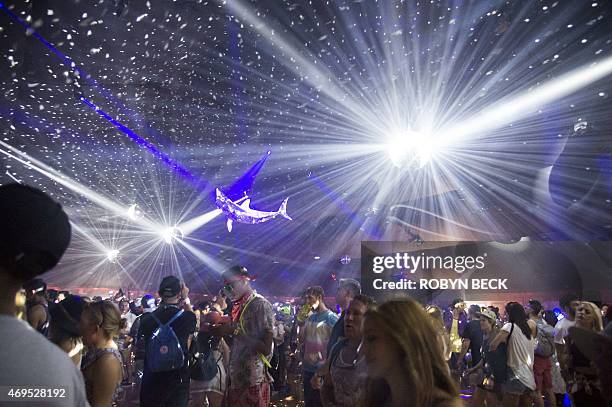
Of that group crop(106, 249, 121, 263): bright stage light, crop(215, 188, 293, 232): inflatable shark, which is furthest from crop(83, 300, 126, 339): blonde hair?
crop(106, 249, 121, 263): bright stage light

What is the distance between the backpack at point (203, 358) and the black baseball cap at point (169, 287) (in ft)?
2.98

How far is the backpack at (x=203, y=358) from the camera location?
221 inches

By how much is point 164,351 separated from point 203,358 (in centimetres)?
122

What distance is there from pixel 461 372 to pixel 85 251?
89.1 ft

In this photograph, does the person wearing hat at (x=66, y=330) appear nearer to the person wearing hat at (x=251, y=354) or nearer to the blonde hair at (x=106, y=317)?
the blonde hair at (x=106, y=317)

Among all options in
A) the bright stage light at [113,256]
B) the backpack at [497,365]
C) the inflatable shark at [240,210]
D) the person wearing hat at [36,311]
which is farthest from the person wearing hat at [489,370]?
the bright stage light at [113,256]

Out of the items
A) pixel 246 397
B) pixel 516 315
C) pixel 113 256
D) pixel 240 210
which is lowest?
pixel 246 397

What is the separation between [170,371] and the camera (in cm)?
452

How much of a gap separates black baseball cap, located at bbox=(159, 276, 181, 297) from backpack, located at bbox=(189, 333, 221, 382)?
91 cm

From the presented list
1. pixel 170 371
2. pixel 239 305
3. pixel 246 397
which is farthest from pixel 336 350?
pixel 170 371

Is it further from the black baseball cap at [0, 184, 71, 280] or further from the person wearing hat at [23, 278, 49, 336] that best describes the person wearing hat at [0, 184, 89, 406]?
the person wearing hat at [23, 278, 49, 336]

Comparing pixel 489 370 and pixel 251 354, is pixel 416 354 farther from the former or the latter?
pixel 489 370

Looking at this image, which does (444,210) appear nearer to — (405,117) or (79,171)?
(405,117)

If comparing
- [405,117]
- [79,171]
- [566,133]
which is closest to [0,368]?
[405,117]
